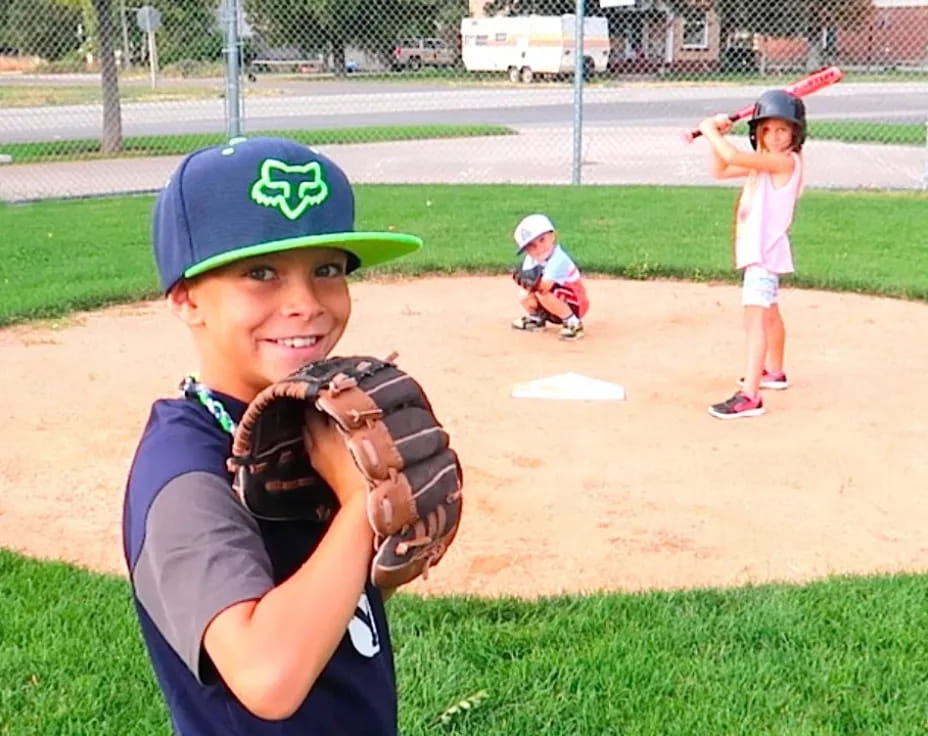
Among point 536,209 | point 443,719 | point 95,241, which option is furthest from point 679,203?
point 443,719

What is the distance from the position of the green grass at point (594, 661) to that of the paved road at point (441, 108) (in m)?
17.2

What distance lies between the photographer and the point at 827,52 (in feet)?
95.1

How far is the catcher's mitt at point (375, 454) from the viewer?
4.39 ft

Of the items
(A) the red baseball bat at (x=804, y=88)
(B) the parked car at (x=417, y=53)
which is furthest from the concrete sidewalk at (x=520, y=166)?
(A) the red baseball bat at (x=804, y=88)

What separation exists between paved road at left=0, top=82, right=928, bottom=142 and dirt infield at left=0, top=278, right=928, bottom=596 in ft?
44.8

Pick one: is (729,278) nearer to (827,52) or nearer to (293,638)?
(293,638)

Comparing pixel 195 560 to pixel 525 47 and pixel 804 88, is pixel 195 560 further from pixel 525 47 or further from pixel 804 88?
pixel 525 47

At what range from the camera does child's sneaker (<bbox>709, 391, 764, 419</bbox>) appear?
5.72 meters

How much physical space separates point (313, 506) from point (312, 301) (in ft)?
0.87

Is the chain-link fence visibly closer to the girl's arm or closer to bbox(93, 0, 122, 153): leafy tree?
bbox(93, 0, 122, 153): leafy tree

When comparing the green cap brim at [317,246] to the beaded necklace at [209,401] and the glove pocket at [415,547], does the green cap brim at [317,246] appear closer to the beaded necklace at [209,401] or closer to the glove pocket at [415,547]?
the beaded necklace at [209,401]

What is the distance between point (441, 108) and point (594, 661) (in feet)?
76.0

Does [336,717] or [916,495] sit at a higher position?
[336,717]

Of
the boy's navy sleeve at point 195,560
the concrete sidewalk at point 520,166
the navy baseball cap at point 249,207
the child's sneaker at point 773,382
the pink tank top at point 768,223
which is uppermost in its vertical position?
the navy baseball cap at point 249,207
